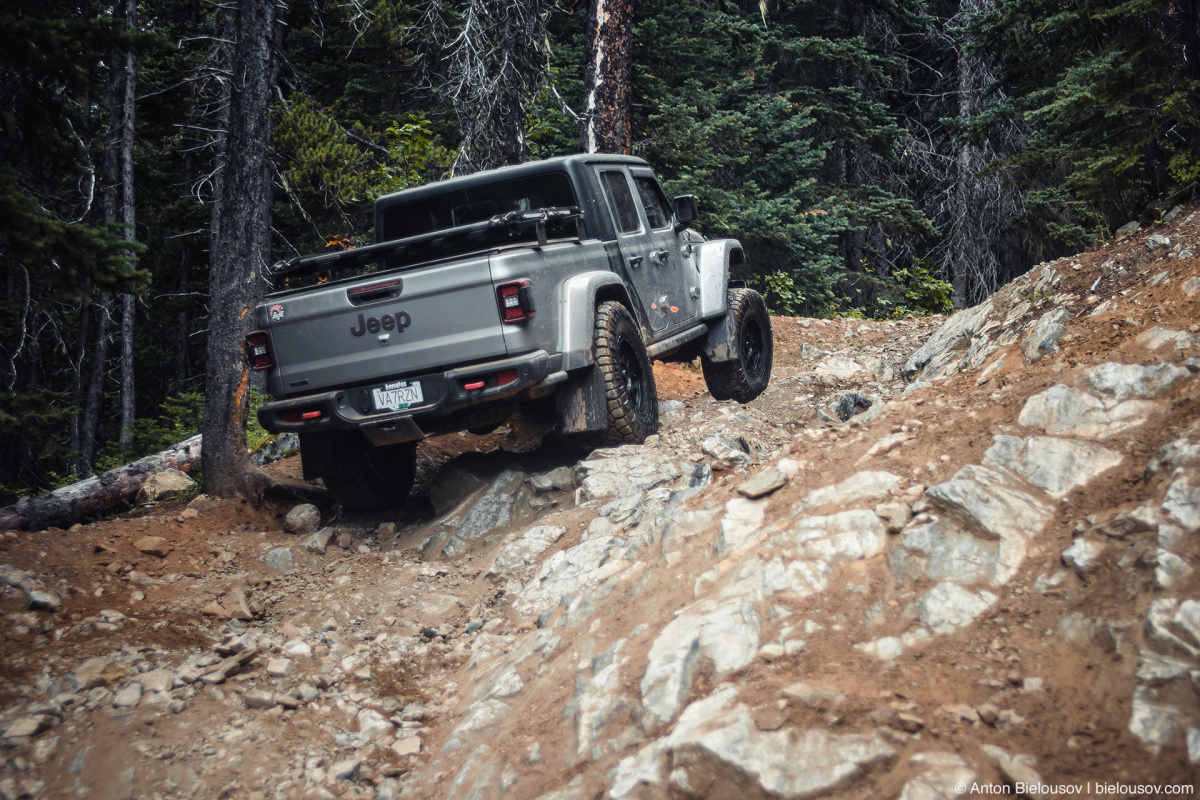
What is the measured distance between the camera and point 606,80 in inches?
389

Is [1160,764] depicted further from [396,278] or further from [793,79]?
[793,79]

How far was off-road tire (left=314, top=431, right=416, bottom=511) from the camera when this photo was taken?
220 inches

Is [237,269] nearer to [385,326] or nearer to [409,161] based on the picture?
[385,326]

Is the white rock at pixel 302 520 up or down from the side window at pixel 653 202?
down

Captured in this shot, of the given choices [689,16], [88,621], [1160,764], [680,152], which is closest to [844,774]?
[1160,764]

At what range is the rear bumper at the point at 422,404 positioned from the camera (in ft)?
15.3

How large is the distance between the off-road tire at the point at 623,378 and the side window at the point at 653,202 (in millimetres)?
1571

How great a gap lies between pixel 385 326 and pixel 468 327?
1.76 feet

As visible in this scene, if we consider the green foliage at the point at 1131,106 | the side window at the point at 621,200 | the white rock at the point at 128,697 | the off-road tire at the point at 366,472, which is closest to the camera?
the white rock at the point at 128,697

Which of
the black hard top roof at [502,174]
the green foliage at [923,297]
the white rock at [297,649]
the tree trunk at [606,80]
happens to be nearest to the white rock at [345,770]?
the white rock at [297,649]

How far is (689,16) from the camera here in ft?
44.9

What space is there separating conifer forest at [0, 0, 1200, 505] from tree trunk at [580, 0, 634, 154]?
28mm

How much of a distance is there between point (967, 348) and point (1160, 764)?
473 centimetres

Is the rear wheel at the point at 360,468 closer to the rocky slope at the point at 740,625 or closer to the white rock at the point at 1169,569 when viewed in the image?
the rocky slope at the point at 740,625
